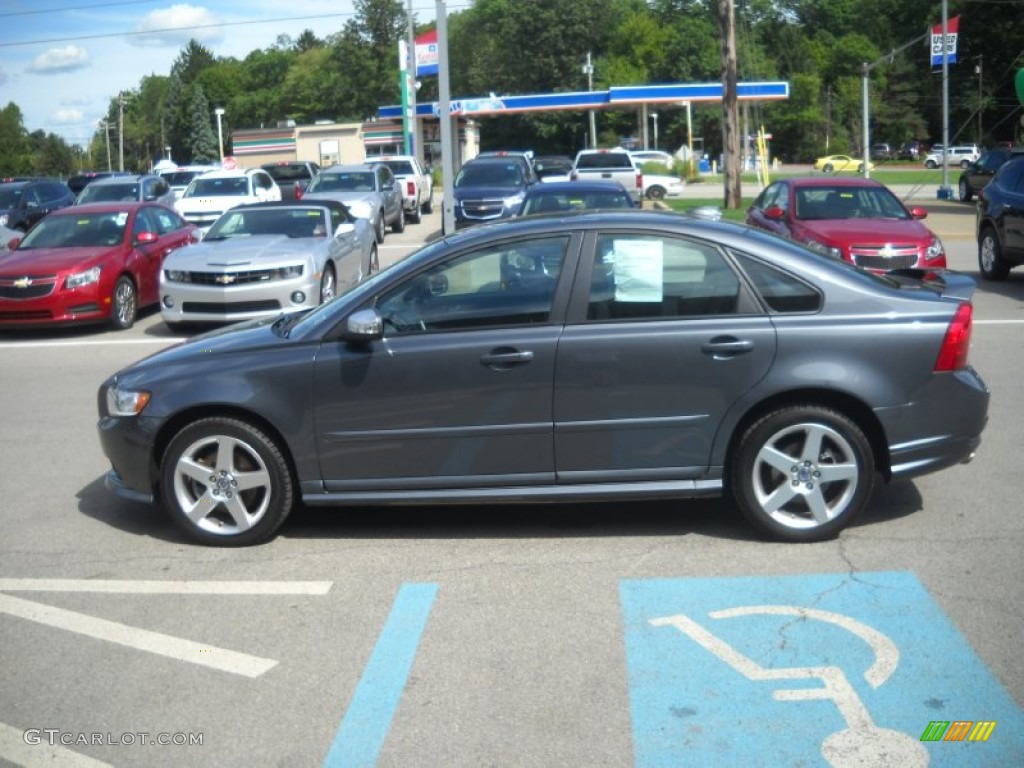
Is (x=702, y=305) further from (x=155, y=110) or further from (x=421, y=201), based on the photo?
(x=155, y=110)

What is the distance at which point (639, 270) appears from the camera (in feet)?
20.1

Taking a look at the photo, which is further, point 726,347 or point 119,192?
point 119,192

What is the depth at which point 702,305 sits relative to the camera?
6.07 metres

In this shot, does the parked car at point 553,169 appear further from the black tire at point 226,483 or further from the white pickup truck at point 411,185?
the black tire at point 226,483

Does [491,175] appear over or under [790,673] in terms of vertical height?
over

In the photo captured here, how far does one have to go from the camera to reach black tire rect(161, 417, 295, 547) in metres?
6.15

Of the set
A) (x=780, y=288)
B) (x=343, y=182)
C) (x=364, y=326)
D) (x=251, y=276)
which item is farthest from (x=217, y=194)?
(x=780, y=288)

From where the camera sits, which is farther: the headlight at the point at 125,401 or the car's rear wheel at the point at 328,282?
the car's rear wheel at the point at 328,282

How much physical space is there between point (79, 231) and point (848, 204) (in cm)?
1018

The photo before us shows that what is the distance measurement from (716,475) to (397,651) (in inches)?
80.1

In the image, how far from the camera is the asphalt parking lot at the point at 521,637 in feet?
13.5

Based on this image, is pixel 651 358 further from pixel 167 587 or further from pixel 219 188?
pixel 219 188

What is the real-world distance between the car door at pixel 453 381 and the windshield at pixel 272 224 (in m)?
9.16

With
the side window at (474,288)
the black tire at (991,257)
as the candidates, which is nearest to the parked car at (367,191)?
the black tire at (991,257)
